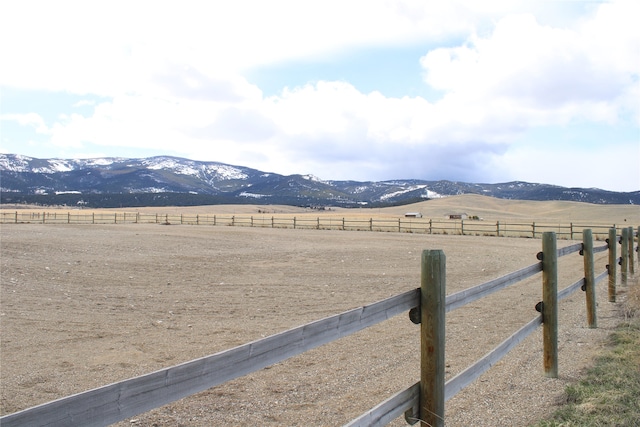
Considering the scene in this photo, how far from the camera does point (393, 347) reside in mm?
7594

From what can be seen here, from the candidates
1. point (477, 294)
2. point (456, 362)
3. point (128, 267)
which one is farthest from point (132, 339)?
point (128, 267)

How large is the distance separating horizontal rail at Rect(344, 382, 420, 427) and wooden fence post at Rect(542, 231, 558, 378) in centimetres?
301

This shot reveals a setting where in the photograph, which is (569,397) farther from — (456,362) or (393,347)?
(393,347)

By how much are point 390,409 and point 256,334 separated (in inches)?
223

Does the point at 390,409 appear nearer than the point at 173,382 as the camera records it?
No

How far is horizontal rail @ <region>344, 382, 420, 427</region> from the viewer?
2.99 m

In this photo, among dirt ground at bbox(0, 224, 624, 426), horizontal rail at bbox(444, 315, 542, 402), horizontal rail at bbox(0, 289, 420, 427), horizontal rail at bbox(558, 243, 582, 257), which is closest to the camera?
horizontal rail at bbox(0, 289, 420, 427)

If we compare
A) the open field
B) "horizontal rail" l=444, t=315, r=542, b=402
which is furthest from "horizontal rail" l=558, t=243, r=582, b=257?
the open field

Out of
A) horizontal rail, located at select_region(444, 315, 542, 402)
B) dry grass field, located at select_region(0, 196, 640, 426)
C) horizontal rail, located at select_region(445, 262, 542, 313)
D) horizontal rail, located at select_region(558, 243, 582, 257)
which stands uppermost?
horizontal rail, located at select_region(558, 243, 582, 257)

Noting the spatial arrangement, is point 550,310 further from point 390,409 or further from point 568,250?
point 390,409

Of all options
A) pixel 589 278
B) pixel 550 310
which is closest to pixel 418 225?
pixel 589 278

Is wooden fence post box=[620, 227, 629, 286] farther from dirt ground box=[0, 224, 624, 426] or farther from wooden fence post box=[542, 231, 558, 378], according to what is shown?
wooden fence post box=[542, 231, 558, 378]

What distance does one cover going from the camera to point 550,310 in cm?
605

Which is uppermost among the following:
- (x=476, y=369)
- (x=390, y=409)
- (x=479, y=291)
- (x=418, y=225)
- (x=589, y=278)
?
(x=479, y=291)
